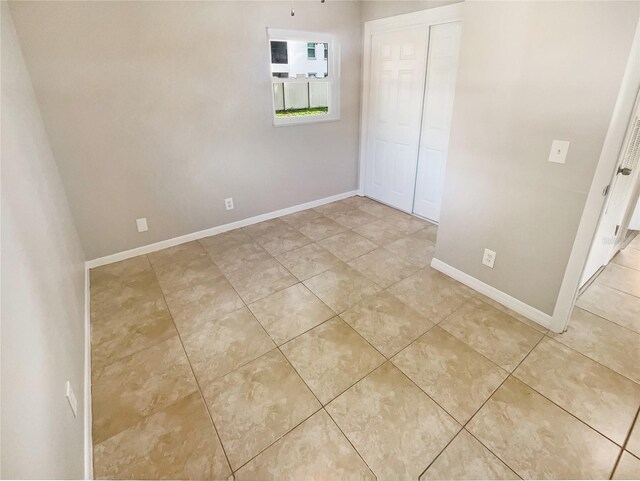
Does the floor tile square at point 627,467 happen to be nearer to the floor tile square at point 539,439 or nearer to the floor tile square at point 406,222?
the floor tile square at point 539,439

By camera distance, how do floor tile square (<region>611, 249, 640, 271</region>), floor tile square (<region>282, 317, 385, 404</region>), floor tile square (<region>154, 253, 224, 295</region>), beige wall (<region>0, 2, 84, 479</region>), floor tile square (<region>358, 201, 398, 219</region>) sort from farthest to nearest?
1. floor tile square (<region>358, 201, 398, 219</region>)
2. floor tile square (<region>611, 249, 640, 271</region>)
3. floor tile square (<region>154, 253, 224, 295</region>)
4. floor tile square (<region>282, 317, 385, 404</region>)
5. beige wall (<region>0, 2, 84, 479</region>)

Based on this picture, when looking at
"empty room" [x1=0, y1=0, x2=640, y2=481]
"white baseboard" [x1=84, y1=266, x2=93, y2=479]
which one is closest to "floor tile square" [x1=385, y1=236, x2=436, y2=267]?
"empty room" [x1=0, y1=0, x2=640, y2=481]

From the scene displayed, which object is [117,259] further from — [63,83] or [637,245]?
[637,245]

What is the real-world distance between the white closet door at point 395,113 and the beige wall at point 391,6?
0.58 ft

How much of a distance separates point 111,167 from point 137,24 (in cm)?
116

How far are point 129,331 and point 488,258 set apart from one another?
260cm

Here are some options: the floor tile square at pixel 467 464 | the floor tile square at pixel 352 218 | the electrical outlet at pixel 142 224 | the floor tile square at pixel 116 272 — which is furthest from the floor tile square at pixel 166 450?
the floor tile square at pixel 352 218

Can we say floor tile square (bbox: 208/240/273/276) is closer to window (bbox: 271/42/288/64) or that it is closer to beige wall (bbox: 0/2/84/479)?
beige wall (bbox: 0/2/84/479)

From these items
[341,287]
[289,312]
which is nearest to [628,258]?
[341,287]

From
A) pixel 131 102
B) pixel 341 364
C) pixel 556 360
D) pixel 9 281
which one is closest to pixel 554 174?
pixel 556 360

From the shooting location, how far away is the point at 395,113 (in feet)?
12.4

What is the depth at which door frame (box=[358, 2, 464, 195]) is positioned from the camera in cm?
294

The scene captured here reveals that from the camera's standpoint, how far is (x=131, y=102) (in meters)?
2.71

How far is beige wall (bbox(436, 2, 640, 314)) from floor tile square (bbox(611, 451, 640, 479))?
2.89 ft
